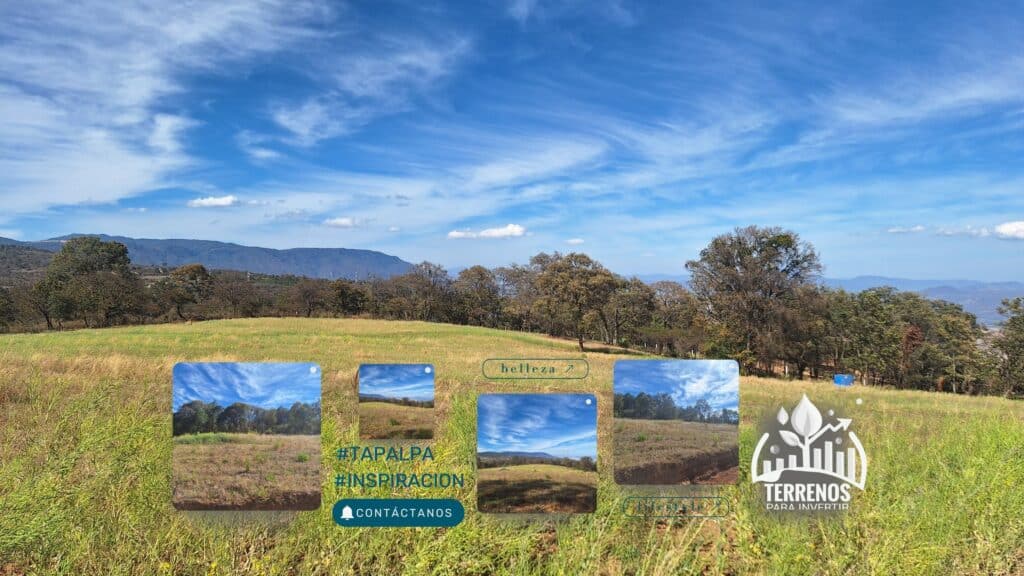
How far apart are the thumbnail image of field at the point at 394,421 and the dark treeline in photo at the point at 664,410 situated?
1.76 metres

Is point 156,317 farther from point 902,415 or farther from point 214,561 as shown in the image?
point 902,415

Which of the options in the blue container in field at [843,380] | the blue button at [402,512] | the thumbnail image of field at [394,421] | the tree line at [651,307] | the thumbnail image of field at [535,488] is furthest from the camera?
the tree line at [651,307]

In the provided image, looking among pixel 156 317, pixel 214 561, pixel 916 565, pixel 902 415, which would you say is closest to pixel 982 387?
pixel 902 415

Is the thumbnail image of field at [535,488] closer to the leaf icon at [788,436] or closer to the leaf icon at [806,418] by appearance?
the leaf icon at [788,436]

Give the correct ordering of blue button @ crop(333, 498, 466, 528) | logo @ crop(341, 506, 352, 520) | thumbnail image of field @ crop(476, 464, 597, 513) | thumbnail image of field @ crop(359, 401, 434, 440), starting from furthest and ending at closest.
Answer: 1. thumbnail image of field @ crop(359, 401, 434, 440)
2. thumbnail image of field @ crop(476, 464, 597, 513)
3. logo @ crop(341, 506, 352, 520)
4. blue button @ crop(333, 498, 466, 528)

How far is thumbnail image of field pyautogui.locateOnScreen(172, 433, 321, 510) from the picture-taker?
3.98 m

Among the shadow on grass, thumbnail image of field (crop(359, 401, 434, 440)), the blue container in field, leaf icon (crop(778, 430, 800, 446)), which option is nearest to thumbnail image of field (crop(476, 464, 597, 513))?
the shadow on grass

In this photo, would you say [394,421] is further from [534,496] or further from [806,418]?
[806,418]

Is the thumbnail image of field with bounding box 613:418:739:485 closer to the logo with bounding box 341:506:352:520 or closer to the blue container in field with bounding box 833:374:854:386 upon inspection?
the blue container in field with bounding box 833:374:854:386

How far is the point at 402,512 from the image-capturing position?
3.93m

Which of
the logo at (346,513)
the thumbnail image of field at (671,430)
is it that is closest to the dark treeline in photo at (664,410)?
the thumbnail image of field at (671,430)

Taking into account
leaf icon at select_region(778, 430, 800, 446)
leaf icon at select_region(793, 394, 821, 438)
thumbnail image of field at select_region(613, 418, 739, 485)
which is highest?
leaf icon at select_region(793, 394, 821, 438)

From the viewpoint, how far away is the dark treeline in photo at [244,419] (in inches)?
155

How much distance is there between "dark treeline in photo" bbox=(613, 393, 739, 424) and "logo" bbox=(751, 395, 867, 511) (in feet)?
1.22
